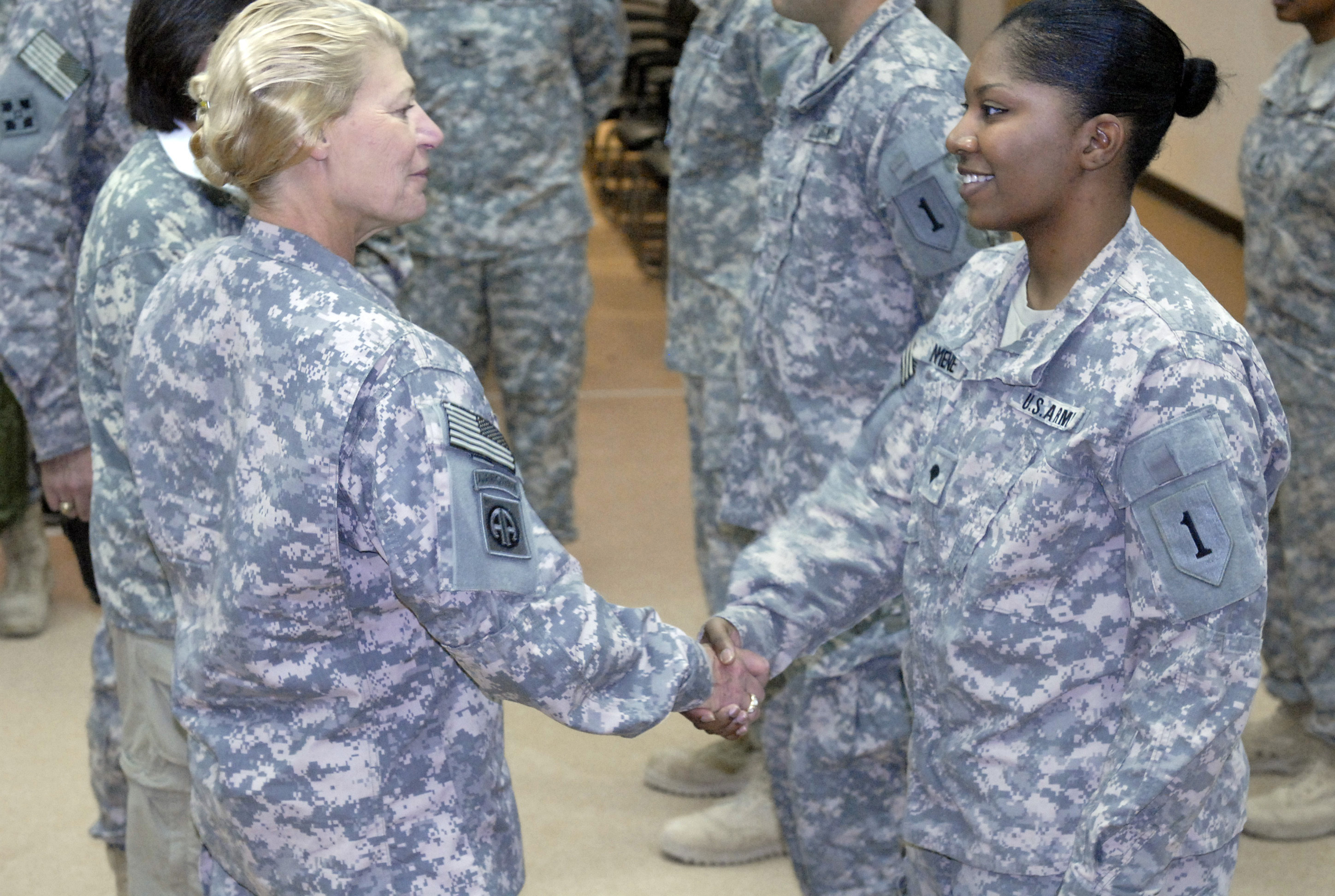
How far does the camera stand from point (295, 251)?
59.9 inches

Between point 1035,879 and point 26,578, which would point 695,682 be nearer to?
point 1035,879

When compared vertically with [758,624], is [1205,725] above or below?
above

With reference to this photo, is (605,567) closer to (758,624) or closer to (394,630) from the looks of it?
(758,624)

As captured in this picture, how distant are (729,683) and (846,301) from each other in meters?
0.76

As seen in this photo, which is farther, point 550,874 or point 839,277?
point 550,874

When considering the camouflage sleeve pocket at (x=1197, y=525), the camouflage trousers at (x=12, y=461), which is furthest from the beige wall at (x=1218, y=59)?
the camouflage trousers at (x=12, y=461)

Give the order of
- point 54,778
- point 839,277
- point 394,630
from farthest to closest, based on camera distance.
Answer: point 54,778, point 839,277, point 394,630

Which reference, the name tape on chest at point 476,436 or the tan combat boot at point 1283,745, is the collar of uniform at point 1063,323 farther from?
the tan combat boot at point 1283,745

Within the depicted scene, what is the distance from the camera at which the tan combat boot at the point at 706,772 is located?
334 centimetres

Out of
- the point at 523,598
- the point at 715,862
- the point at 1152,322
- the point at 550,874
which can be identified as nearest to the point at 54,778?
the point at 550,874

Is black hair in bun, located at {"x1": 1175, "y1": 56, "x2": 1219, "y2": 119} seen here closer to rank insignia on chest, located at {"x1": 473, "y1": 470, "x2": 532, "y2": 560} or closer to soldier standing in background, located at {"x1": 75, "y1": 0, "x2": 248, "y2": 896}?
rank insignia on chest, located at {"x1": 473, "y1": 470, "x2": 532, "y2": 560}

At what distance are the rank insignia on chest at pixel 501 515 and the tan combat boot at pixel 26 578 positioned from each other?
2.96m

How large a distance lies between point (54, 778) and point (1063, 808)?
258cm

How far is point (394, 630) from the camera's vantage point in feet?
5.02
